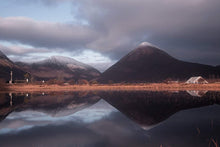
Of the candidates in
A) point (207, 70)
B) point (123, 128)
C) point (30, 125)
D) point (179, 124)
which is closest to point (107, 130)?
point (123, 128)

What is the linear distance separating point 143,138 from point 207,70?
695ft

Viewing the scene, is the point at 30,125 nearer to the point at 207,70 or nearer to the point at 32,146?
the point at 32,146

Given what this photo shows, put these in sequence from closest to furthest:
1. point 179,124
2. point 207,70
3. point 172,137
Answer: point 172,137
point 179,124
point 207,70

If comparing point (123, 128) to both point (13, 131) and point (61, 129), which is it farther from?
point (13, 131)

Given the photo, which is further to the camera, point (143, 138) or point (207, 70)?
point (207, 70)

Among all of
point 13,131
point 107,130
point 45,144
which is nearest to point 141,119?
point 107,130

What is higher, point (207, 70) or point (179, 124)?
point (207, 70)

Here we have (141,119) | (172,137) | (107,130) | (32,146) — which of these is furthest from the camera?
(141,119)

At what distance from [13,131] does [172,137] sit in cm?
1026

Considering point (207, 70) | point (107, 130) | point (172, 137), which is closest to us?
point (172, 137)

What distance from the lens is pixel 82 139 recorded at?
1071 cm

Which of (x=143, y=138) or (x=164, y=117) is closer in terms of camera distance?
Answer: (x=143, y=138)

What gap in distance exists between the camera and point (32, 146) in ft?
31.5

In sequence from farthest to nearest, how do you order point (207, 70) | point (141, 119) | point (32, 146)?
1. point (207, 70)
2. point (141, 119)
3. point (32, 146)
